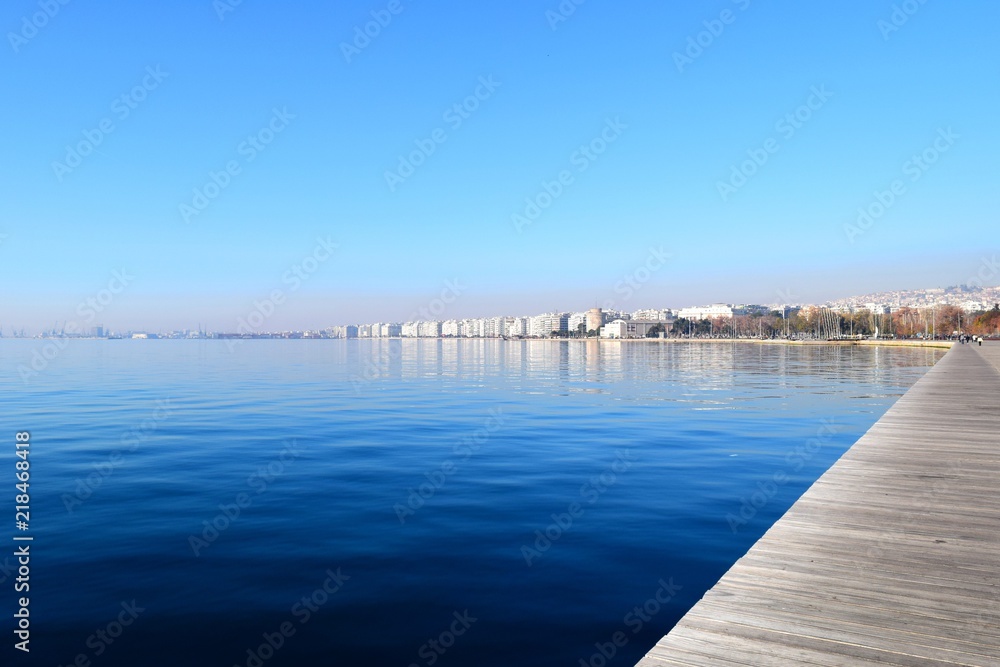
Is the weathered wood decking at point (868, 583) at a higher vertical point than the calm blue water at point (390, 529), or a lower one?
higher

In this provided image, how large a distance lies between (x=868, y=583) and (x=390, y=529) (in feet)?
22.7

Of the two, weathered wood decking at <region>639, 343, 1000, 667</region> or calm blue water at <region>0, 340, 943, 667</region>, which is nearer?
weathered wood decking at <region>639, 343, 1000, 667</region>

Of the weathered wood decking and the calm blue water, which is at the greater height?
the weathered wood decking

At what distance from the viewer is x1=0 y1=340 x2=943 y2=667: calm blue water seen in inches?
270

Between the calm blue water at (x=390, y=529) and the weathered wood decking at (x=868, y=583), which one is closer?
the weathered wood decking at (x=868, y=583)

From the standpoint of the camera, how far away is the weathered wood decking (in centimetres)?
421

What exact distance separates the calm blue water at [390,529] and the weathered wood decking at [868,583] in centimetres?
162

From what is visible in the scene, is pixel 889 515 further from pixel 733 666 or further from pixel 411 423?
pixel 411 423

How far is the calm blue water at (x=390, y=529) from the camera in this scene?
6.85 meters

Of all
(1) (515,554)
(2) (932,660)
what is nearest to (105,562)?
(1) (515,554)

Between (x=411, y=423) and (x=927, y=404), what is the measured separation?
15.9 m

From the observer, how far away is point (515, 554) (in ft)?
30.2

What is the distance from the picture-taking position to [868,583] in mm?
5426

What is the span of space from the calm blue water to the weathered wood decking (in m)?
1.62
